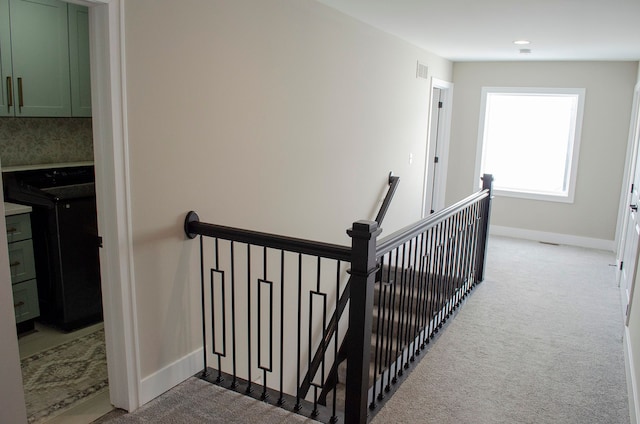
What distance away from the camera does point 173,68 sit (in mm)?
2338

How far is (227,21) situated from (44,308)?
2.29 metres

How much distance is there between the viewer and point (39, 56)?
331cm

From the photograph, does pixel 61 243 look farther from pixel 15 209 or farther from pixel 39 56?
pixel 39 56

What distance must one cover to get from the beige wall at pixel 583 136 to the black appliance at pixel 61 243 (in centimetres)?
499

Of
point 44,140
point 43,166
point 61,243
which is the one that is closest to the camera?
point 61,243

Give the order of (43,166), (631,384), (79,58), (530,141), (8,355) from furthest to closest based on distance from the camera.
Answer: (530,141) → (43,166) → (79,58) → (631,384) → (8,355)

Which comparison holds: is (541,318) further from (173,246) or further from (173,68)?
(173,68)

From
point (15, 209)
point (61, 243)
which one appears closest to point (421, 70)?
point (61, 243)

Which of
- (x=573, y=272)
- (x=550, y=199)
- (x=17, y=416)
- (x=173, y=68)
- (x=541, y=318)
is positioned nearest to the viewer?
(x=17, y=416)

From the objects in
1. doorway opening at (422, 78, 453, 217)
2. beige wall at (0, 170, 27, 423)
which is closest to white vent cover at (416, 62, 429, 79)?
doorway opening at (422, 78, 453, 217)

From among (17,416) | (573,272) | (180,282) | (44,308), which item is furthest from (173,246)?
(573,272)

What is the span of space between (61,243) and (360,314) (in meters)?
2.19

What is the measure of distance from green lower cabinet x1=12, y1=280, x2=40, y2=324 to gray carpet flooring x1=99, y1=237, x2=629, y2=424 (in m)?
1.37

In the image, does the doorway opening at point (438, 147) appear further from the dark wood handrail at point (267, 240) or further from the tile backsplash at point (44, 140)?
the dark wood handrail at point (267, 240)
